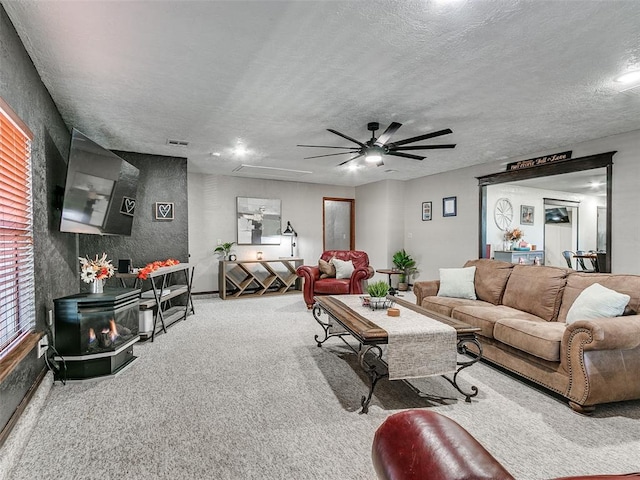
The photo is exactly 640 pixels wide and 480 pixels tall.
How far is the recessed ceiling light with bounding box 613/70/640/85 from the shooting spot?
260cm

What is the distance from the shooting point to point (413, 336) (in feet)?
7.76

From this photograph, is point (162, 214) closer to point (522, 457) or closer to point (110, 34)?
point (110, 34)

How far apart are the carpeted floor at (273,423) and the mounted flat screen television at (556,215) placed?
715cm

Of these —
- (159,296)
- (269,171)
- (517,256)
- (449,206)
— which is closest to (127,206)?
(159,296)

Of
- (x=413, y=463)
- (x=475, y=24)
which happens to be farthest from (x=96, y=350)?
(x=475, y=24)

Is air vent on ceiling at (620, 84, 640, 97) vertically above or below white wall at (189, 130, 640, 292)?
above

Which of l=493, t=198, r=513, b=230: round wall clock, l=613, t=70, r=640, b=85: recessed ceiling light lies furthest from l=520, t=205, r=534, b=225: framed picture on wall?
l=613, t=70, r=640, b=85: recessed ceiling light

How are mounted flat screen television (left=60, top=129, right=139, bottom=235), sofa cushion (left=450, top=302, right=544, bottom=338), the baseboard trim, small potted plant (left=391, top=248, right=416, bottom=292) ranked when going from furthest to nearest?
1. small potted plant (left=391, top=248, right=416, bottom=292)
2. sofa cushion (left=450, top=302, right=544, bottom=338)
3. mounted flat screen television (left=60, top=129, right=139, bottom=235)
4. the baseboard trim

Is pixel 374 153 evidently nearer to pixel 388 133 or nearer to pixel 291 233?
pixel 388 133

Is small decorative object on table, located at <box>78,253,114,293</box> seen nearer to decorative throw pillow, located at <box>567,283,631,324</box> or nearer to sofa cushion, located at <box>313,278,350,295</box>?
sofa cushion, located at <box>313,278,350,295</box>

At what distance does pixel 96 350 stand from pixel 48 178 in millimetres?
1531

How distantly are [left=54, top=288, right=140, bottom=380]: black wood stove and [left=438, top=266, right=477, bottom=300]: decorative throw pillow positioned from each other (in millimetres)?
3513

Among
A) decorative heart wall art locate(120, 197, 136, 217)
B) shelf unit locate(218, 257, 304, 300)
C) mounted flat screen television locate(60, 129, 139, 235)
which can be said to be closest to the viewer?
mounted flat screen television locate(60, 129, 139, 235)

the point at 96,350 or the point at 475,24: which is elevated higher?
the point at 475,24
